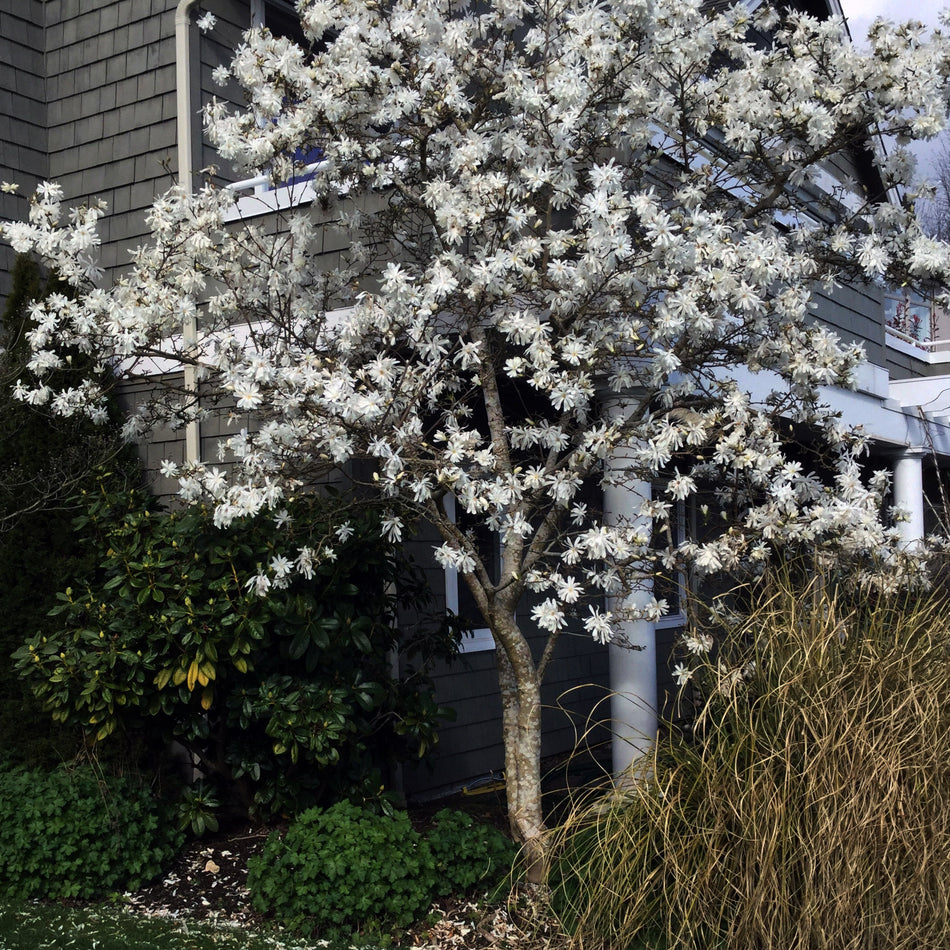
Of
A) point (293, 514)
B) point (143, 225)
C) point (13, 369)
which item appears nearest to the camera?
point (293, 514)

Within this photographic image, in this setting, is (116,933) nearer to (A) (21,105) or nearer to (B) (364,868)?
(B) (364,868)

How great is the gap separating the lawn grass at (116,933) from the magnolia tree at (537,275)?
1.35 meters

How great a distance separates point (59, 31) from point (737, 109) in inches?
223

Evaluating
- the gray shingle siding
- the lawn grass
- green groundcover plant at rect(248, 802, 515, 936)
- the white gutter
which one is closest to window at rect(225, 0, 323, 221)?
the white gutter

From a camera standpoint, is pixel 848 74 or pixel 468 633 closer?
pixel 848 74

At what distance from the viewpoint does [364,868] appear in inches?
196

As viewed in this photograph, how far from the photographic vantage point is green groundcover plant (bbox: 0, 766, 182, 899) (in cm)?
542

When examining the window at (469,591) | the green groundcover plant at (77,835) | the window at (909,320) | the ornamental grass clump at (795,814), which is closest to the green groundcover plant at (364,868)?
the ornamental grass clump at (795,814)

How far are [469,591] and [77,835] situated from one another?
3.54 m

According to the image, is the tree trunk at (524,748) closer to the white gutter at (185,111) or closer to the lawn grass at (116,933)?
the lawn grass at (116,933)

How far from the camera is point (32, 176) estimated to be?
834 centimetres

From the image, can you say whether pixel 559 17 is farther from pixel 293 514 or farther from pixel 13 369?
pixel 13 369

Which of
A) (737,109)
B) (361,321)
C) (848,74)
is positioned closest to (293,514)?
(361,321)

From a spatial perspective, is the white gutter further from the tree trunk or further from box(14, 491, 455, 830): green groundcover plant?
the tree trunk
